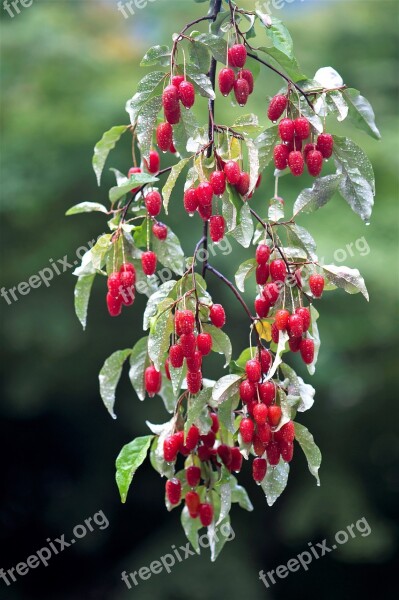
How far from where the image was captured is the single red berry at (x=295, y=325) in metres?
0.94

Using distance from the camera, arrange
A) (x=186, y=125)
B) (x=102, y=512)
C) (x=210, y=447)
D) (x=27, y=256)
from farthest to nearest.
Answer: (x=102, y=512) < (x=27, y=256) < (x=210, y=447) < (x=186, y=125)

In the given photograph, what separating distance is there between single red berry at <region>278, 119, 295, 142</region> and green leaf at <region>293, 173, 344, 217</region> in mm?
82

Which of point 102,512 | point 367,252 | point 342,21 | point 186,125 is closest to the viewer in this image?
point 186,125

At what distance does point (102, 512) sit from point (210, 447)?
4.02m

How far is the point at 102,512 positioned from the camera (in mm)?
4918

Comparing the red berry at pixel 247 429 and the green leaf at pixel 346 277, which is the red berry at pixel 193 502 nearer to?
the red berry at pixel 247 429

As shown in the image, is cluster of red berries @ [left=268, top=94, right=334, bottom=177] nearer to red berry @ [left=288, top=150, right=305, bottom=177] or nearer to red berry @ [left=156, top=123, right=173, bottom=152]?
red berry @ [left=288, top=150, right=305, bottom=177]

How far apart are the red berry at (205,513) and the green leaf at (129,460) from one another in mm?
130

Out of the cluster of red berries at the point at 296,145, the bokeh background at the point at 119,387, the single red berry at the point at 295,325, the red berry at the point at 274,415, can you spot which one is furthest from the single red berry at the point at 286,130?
the bokeh background at the point at 119,387

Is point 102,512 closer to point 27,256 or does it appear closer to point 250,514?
point 250,514

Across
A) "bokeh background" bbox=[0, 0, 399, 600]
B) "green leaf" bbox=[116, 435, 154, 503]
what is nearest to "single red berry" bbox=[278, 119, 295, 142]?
"green leaf" bbox=[116, 435, 154, 503]

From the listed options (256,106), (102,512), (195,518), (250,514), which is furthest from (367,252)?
(195,518)

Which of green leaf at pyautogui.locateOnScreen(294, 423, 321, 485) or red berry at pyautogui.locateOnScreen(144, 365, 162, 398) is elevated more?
red berry at pyautogui.locateOnScreen(144, 365, 162, 398)

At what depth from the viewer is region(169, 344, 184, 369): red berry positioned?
3.09 ft
